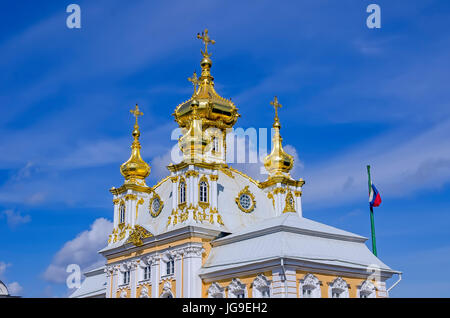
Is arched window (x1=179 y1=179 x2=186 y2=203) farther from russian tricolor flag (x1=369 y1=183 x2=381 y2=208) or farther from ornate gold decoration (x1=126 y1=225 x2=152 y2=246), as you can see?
russian tricolor flag (x1=369 y1=183 x2=381 y2=208)

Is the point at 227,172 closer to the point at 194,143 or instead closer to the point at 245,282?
the point at 194,143

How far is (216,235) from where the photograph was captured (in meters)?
38.2

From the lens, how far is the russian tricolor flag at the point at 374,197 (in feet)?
129

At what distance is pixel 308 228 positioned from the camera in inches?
1351

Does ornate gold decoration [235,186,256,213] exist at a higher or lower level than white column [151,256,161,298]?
higher

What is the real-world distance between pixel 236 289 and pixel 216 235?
17.3ft

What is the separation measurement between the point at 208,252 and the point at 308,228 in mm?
6584

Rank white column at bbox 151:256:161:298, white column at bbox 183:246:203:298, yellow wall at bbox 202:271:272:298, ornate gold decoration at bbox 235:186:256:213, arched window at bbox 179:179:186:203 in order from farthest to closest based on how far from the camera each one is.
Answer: ornate gold decoration at bbox 235:186:256:213 < arched window at bbox 179:179:186:203 < white column at bbox 151:256:161:298 < white column at bbox 183:246:203:298 < yellow wall at bbox 202:271:272:298

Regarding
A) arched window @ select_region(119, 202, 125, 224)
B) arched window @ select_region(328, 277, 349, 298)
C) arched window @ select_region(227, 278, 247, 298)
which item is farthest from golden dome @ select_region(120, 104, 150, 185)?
arched window @ select_region(328, 277, 349, 298)

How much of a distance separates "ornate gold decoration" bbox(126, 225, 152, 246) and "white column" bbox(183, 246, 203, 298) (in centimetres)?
404

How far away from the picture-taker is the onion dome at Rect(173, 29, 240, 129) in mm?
45781

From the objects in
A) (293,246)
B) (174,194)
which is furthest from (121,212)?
(293,246)

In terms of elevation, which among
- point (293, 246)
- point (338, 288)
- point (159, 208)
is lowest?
point (338, 288)
